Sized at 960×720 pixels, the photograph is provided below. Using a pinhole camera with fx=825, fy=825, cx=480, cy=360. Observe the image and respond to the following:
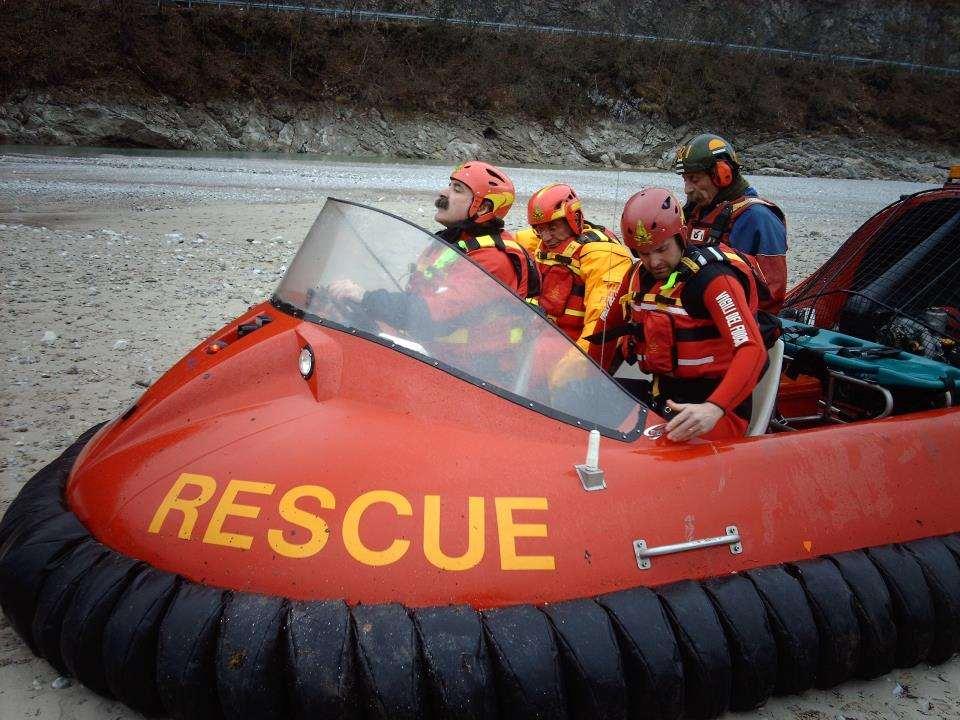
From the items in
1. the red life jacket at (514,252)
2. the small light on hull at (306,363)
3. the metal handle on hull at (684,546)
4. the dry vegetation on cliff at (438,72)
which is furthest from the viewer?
the dry vegetation on cliff at (438,72)

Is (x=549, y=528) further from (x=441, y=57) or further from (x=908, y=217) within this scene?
(x=441, y=57)

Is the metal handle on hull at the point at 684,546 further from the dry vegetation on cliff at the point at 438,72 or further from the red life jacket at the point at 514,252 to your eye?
the dry vegetation on cliff at the point at 438,72

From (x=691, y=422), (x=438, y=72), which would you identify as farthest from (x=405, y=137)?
(x=691, y=422)

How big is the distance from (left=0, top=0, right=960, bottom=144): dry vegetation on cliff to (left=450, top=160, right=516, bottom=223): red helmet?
28.5 metres

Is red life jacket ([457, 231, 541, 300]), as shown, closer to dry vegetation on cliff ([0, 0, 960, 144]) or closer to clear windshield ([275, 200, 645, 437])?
clear windshield ([275, 200, 645, 437])

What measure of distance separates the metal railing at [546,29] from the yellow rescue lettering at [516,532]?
37967 mm

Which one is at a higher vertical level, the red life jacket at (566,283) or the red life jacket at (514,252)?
the red life jacket at (514,252)

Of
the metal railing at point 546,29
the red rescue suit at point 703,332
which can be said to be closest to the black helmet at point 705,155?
the red rescue suit at point 703,332

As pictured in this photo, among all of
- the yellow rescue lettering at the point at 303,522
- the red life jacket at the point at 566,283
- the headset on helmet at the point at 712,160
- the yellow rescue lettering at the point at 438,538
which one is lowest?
the red life jacket at the point at 566,283

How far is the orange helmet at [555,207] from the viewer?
3.94m

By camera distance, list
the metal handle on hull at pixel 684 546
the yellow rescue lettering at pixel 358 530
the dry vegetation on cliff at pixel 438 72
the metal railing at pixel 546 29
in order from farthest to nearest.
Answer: the metal railing at pixel 546 29 < the dry vegetation on cliff at pixel 438 72 < the metal handle on hull at pixel 684 546 < the yellow rescue lettering at pixel 358 530

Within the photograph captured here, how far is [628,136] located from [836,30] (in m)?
32.1

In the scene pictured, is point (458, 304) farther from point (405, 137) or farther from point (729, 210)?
point (405, 137)

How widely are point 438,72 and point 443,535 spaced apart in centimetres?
3892
